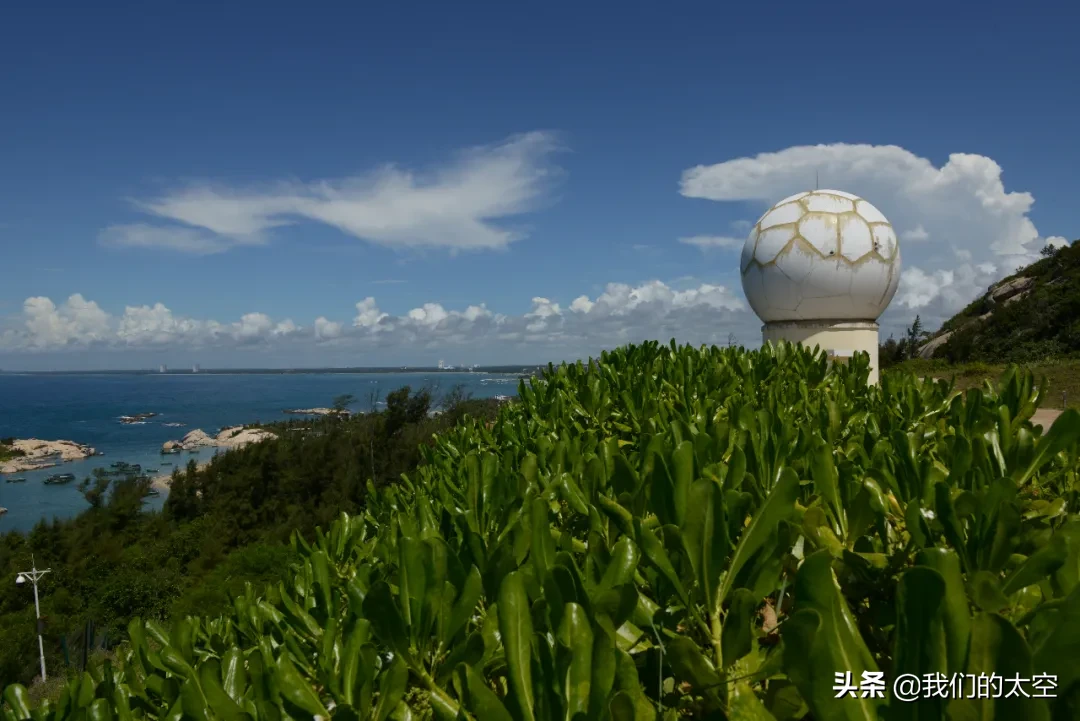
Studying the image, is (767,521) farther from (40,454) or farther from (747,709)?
(40,454)

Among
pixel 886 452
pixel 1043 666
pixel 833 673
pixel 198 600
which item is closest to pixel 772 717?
pixel 833 673

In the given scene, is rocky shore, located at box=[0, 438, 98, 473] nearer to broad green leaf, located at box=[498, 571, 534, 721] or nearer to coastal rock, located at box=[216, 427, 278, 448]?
coastal rock, located at box=[216, 427, 278, 448]

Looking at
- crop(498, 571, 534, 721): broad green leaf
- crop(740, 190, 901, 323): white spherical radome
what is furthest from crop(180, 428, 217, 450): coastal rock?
crop(498, 571, 534, 721): broad green leaf

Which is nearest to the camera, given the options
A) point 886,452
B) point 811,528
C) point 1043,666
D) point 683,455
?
point 1043,666

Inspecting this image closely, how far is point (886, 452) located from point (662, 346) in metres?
3.91

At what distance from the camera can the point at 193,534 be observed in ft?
124

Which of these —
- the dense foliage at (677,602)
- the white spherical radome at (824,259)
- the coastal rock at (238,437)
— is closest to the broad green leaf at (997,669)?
the dense foliage at (677,602)

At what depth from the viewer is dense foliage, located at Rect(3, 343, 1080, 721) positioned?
0.75 meters

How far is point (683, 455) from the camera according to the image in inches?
51.9

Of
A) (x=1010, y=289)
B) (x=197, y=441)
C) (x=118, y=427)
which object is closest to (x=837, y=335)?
(x=1010, y=289)

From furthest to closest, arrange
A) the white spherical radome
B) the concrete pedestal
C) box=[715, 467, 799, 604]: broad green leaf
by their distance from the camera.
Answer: the concrete pedestal, the white spherical radome, box=[715, 467, 799, 604]: broad green leaf

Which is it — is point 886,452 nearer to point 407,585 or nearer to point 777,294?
point 407,585

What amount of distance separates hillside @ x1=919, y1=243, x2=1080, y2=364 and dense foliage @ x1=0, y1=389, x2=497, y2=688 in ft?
82.7

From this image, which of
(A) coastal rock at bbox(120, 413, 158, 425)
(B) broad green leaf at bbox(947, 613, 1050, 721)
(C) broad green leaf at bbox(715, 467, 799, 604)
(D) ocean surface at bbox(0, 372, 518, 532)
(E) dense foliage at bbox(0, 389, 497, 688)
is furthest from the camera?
(A) coastal rock at bbox(120, 413, 158, 425)
